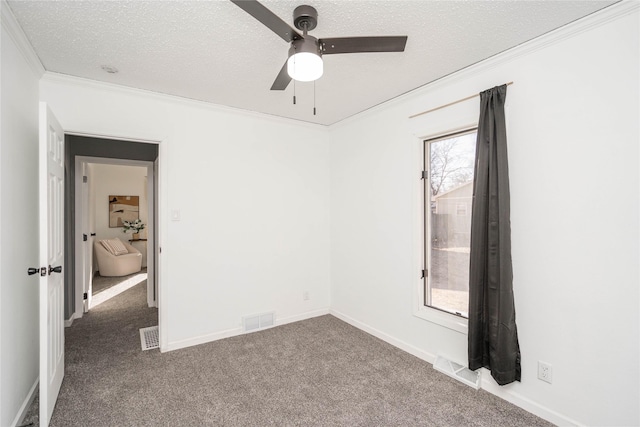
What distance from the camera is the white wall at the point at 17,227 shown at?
1.74 m

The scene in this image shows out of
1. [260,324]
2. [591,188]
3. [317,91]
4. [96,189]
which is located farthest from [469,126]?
[96,189]

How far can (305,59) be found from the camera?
60.2 inches

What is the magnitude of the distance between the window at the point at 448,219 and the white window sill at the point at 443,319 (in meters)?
0.05

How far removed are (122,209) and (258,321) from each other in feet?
17.3

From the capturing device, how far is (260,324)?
3506 millimetres

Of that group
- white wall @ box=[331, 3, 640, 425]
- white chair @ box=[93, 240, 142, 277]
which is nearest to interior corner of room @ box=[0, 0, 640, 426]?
white wall @ box=[331, 3, 640, 425]

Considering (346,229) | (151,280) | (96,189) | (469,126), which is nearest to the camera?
(469,126)

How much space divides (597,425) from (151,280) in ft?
15.7

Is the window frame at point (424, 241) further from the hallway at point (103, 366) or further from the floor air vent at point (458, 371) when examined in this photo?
the hallway at point (103, 366)

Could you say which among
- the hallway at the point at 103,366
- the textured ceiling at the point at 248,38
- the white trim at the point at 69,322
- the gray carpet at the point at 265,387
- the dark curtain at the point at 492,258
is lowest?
the gray carpet at the point at 265,387

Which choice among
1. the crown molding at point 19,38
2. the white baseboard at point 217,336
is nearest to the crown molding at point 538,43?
the white baseboard at point 217,336

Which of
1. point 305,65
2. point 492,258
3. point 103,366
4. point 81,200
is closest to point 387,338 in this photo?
point 492,258

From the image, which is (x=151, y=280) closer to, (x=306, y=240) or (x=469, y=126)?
(x=306, y=240)

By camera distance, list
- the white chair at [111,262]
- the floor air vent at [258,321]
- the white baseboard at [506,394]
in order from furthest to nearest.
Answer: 1. the white chair at [111,262]
2. the floor air vent at [258,321]
3. the white baseboard at [506,394]
